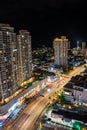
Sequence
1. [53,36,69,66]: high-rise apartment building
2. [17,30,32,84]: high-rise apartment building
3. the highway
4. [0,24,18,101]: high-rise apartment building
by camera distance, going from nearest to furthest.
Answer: the highway, [0,24,18,101]: high-rise apartment building, [17,30,32,84]: high-rise apartment building, [53,36,69,66]: high-rise apartment building

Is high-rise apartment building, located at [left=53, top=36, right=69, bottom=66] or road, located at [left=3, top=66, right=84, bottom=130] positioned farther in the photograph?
high-rise apartment building, located at [left=53, top=36, right=69, bottom=66]

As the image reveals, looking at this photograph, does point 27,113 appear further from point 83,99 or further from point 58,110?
point 83,99

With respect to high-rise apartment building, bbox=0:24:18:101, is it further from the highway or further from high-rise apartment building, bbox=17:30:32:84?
the highway

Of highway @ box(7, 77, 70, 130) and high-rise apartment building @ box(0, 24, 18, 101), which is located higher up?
high-rise apartment building @ box(0, 24, 18, 101)

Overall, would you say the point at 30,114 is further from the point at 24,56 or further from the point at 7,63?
the point at 24,56

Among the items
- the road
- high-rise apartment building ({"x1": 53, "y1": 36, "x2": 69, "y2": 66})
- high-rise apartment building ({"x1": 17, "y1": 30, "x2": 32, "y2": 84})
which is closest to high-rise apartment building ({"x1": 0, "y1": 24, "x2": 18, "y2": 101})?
high-rise apartment building ({"x1": 17, "y1": 30, "x2": 32, "y2": 84})

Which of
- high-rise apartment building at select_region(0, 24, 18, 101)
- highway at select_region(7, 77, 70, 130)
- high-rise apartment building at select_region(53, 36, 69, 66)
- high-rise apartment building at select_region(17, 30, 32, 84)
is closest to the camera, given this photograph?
highway at select_region(7, 77, 70, 130)

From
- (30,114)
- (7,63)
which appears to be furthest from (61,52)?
(30,114)

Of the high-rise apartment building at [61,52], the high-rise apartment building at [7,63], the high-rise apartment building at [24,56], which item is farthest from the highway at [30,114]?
the high-rise apartment building at [61,52]
